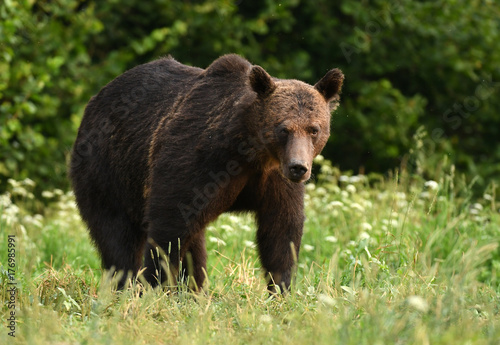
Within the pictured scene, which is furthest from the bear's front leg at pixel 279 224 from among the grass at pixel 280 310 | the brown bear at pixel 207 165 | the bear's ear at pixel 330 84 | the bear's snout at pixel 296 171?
the bear's ear at pixel 330 84

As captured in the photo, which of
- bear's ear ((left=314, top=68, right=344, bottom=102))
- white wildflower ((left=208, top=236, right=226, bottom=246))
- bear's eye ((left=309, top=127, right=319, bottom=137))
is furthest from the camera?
white wildflower ((left=208, top=236, right=226, bottom=246))

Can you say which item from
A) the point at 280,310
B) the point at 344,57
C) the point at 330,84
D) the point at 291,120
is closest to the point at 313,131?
the point at 291,120

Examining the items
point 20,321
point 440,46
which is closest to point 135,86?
point 20,321

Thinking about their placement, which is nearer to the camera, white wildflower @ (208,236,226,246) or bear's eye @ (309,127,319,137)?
bear's eye @ (309,127,319,137)

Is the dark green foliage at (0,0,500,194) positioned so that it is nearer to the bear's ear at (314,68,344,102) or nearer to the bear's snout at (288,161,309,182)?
the bear's ear at (314,68,344,102)

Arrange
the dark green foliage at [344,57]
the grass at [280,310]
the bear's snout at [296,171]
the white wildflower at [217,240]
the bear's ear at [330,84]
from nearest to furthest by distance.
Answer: the grass at [280,310] → the bear's snout at [296,171] → the bear's ear at [330,84] → the white wildflower at [217,240] → the dark green foliage at [344,57]

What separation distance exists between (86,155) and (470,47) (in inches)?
352

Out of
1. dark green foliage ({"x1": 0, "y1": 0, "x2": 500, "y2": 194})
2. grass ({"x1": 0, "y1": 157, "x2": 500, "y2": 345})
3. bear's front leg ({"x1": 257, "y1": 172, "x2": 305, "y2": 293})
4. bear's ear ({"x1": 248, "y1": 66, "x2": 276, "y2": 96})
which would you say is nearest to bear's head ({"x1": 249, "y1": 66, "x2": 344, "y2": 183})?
bear's ear ({"x1": 248, "y1": 66, "x2": 276, "y2": 96})

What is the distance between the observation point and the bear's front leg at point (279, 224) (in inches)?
204

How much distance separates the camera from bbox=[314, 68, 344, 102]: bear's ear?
16.8ft

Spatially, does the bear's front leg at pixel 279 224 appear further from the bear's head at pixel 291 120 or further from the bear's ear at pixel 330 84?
the bear's ear at pixel 330 84

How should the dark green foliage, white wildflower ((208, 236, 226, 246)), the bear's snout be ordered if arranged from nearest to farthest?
the bear's snout < white wildflower ((208, 236, 226, 246)) < the dark green foliage

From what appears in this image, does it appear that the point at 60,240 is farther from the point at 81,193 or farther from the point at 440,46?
the point at 440,46

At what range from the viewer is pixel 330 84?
16.9 feet
